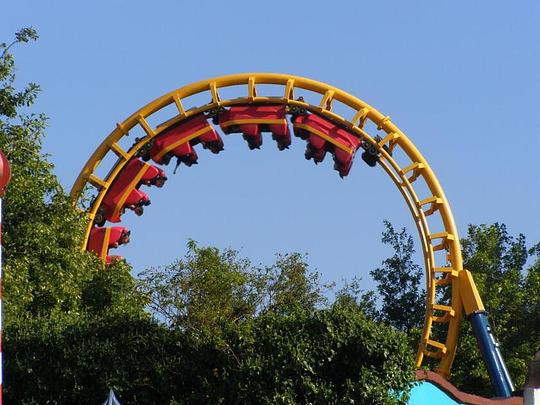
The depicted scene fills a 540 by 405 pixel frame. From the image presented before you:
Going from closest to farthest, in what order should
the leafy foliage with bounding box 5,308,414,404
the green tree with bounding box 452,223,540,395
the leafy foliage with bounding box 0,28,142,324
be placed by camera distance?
the leafy foliage with bounding box 5,308,414,404 < the leafy foliage with bounding box 0,28,142,324 < the green tree with bounding box 452,223,540,395

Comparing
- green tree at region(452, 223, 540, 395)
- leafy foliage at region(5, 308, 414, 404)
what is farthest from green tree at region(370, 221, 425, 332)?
leafy foliage at region(5, 308, 414, 404)

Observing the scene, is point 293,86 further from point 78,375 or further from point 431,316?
point 78,375

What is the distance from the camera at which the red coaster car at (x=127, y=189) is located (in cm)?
2164

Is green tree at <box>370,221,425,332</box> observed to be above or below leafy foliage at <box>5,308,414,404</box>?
above

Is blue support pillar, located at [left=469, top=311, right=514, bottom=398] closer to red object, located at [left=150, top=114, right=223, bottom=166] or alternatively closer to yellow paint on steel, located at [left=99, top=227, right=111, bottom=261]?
red object, located at [left=150, top=114, right=223, bottom=166]

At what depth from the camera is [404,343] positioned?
13.2 meters

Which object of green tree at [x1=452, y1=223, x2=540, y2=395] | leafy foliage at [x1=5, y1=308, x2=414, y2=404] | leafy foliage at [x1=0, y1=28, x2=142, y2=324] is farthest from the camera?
green tree at [x1=452, y1=223, x2=540, y2=395]

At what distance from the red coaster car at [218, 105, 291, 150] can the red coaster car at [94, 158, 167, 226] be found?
149cm

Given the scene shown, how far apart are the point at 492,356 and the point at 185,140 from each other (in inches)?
250

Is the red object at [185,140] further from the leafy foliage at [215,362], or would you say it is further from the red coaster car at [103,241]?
the leafy foliage at [215,362]

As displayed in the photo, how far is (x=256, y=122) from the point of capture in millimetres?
21500

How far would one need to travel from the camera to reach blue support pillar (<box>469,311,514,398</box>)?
2052cm

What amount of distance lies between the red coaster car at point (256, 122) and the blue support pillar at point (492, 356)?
447 cm

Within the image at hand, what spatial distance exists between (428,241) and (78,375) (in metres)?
9.22
